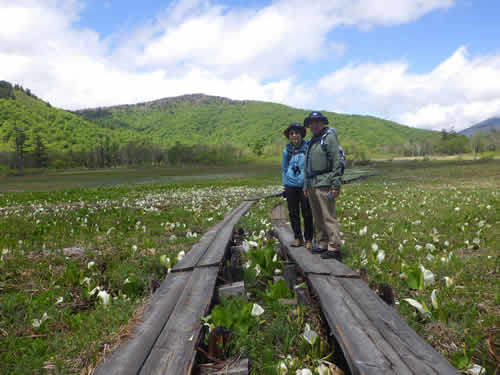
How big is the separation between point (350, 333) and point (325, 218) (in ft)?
10.2

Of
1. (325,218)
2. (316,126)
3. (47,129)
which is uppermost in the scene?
(47,129)

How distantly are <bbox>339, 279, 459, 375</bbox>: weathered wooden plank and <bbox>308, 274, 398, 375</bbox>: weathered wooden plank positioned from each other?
138 mm

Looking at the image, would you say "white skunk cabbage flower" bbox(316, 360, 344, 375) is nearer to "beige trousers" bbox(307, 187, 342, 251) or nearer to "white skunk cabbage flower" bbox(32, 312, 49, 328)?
"beige trousers" bbox(307, 187, 342, 251)

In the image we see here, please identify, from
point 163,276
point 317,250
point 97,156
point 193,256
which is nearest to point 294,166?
point 317,250

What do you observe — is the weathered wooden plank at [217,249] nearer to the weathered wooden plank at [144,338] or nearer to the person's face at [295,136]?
the weathered wooden plank at [144,338]

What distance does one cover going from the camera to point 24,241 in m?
7.01

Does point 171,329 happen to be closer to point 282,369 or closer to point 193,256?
point 282,369

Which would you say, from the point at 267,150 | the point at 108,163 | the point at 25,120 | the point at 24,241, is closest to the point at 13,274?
the point at 24,241

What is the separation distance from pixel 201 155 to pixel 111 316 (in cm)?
15208

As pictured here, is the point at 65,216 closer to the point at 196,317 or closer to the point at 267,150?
the point at 196,317

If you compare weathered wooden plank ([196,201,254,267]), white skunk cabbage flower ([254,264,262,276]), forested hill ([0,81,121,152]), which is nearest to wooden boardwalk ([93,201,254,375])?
weathered wooden plank ([196,201,254,267])

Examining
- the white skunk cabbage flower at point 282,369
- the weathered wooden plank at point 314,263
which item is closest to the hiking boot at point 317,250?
the weathered wooden plank at point 314,263

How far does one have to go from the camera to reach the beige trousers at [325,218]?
16.8 ft

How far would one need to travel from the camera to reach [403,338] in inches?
88.4
